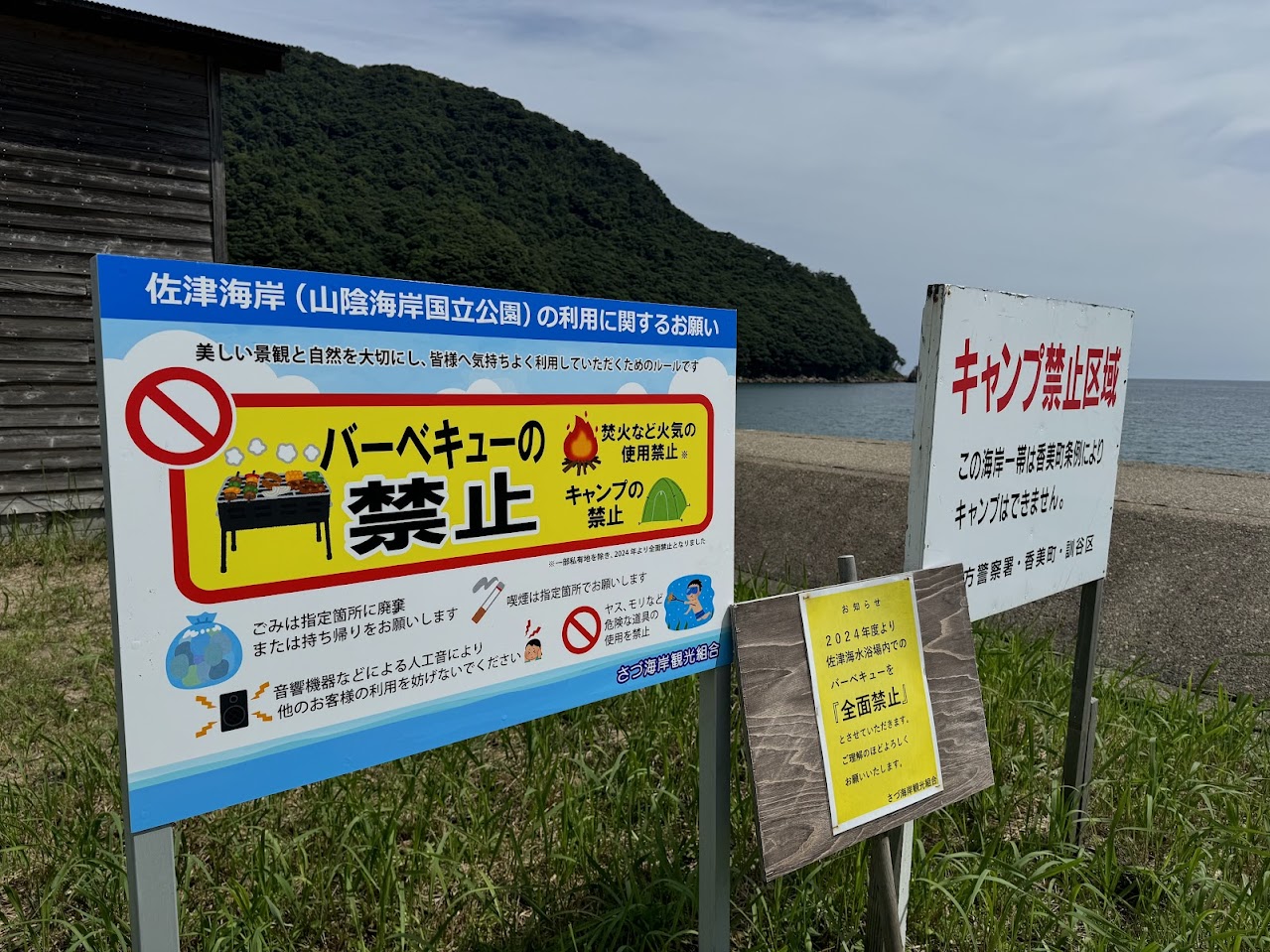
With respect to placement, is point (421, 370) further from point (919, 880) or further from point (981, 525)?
point (919, 880)

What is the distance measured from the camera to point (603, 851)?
7.46 feet

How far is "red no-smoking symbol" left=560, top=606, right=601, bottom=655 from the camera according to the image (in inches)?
62.6

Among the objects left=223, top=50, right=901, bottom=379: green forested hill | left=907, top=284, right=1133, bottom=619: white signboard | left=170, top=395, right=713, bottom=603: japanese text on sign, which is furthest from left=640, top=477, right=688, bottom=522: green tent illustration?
left=223, top=50, right=901, bottom=379: green forested hill

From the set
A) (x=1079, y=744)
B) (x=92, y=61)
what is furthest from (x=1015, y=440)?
(x=92, y=61)

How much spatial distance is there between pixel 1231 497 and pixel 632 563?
5.17m

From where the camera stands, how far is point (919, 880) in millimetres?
2145

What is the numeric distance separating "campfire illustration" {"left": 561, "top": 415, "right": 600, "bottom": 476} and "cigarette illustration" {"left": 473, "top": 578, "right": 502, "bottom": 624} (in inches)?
9.7

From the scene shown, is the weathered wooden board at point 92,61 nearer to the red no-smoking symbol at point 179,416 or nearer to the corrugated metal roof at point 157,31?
the corrugated metal roof at point 157,31

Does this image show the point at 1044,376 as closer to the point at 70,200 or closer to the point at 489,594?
the point at 489,594

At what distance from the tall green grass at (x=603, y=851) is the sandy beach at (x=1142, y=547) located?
0.84 metres

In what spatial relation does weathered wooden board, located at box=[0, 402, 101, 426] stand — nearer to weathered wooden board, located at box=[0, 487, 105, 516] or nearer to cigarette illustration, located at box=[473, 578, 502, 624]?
weathered wooden board, located at box=[0, 487, 105, 516]

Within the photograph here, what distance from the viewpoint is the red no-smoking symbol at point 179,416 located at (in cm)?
109

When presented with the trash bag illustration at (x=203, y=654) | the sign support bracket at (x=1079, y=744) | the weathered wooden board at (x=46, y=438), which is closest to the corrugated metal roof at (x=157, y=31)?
the weathered wooden board at (x=46, y=438)

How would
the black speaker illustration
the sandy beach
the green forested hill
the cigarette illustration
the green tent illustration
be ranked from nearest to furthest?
the black speaker illustration, the cigarette illustration, the green tent illustration, the sandy beach, the green forested hill
